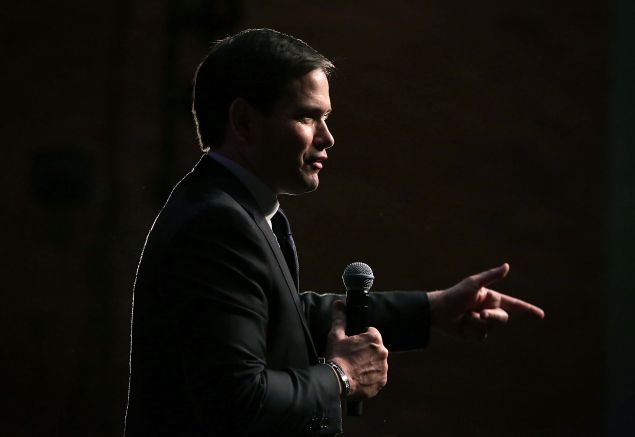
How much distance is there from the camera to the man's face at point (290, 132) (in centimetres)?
195

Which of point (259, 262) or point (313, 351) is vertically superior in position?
point (259, 262)

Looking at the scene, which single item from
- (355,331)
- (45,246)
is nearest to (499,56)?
(45,246)

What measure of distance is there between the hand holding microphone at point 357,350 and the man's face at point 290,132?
289 millimetres

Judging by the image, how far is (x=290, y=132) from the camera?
1.96 metres

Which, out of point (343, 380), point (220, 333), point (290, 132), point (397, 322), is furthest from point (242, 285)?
point (397, 322)

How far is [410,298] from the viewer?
7.77 ft

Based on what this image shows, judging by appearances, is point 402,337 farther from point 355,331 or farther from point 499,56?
point 499,56

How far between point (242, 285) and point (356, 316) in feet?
1.09

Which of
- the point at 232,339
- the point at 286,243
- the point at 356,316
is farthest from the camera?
the point at 286,243

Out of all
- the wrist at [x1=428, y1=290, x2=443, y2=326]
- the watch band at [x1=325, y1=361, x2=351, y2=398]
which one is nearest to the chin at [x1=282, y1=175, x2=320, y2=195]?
the watch band at [x1=325, y1=361, x2=351, y2=398]

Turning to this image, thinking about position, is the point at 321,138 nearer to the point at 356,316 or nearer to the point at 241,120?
the point at 241,120

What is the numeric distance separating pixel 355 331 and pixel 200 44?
2.60 m

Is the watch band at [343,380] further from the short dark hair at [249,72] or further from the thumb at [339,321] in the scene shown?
the short dark hair at [249,72]

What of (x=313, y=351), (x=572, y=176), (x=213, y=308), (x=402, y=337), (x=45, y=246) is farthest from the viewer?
(x=572, y=176)
